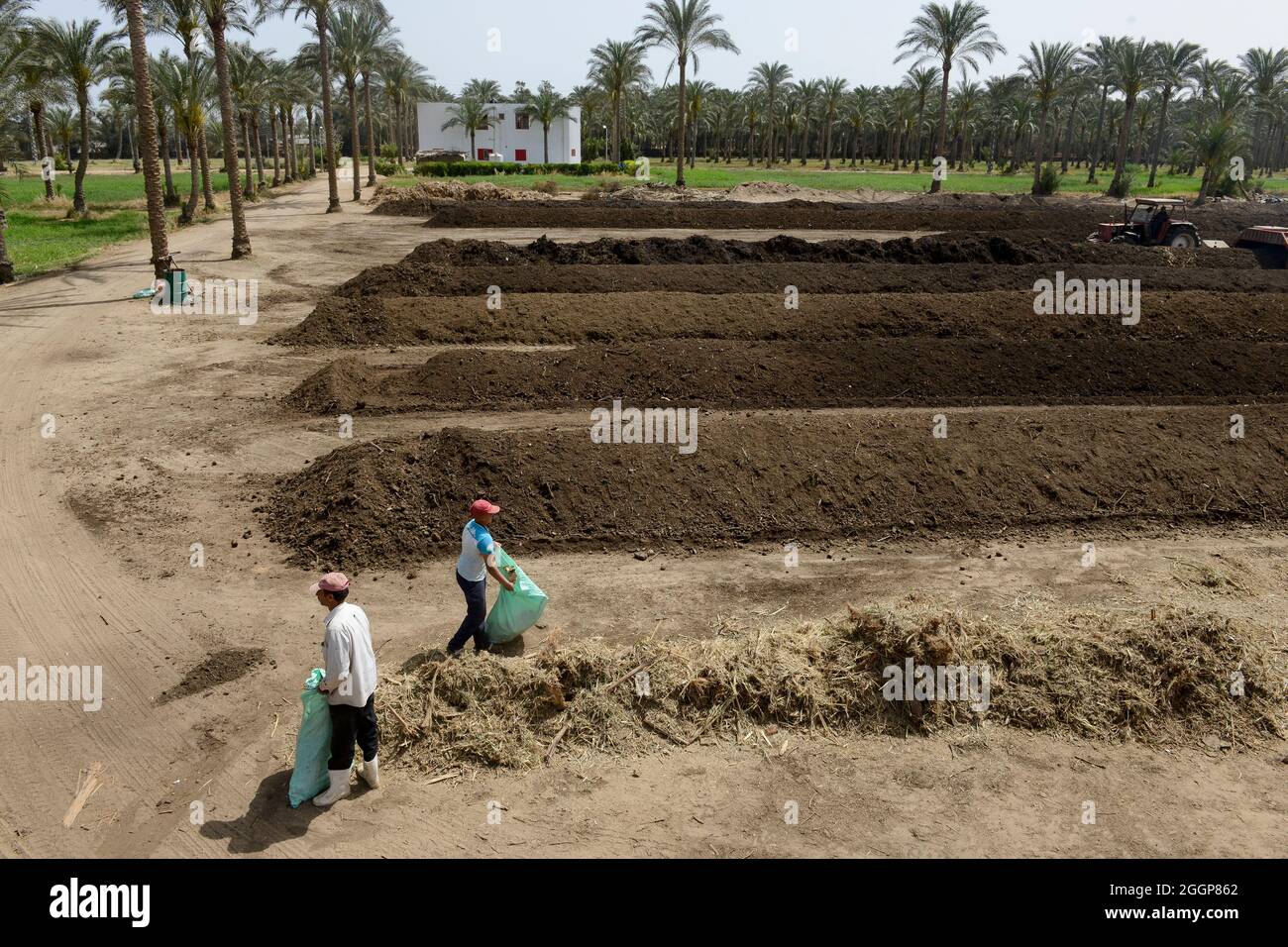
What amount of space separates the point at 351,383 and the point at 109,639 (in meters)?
7.85

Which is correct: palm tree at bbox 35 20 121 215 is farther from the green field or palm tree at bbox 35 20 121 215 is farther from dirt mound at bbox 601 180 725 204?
dirt mound at bbox 601 180 725 204

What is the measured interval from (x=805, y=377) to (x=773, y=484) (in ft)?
16.2

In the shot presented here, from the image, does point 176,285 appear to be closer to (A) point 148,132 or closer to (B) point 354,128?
(A) point 148,132

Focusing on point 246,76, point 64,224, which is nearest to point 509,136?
point 246,76

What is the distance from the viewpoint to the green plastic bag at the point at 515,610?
328 inches

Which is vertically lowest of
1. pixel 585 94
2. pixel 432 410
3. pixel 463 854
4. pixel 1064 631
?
pixel 463 854

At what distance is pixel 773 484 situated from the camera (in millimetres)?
12062

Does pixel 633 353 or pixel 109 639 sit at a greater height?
pixel 633 353

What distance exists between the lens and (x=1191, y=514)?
12.2 m

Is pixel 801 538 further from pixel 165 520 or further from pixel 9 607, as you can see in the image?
pixel 9 607

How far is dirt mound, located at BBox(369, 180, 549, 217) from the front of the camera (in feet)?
153

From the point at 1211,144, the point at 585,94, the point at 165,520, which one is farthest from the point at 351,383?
the point at 585,94

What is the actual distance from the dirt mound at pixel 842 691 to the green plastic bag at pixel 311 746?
71cm

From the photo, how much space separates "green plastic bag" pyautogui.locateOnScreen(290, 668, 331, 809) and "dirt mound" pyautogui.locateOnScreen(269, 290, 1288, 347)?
13764mm
